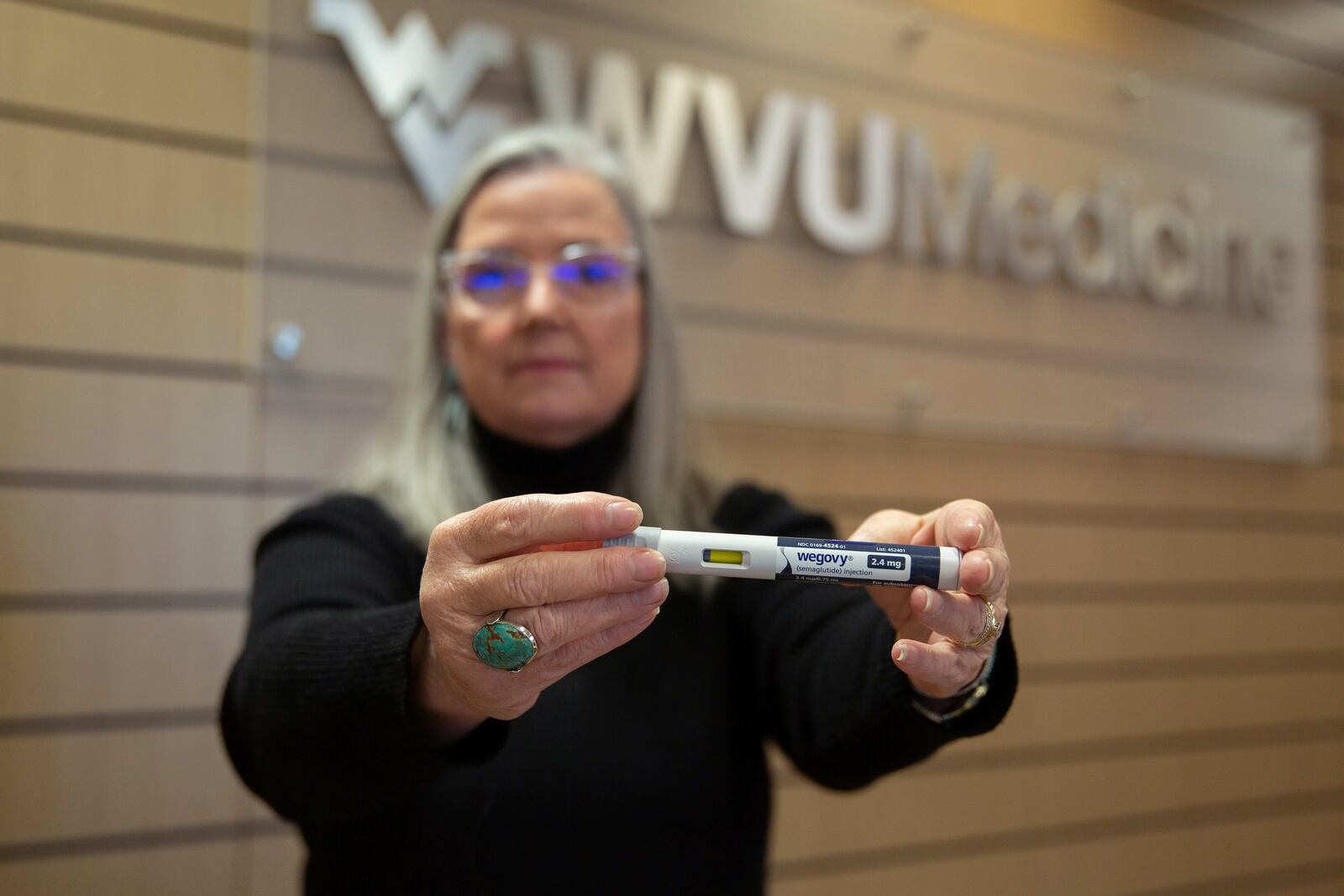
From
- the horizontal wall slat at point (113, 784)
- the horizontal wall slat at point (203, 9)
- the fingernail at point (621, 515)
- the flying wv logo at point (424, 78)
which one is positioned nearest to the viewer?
the fingernail at point (621, 515)

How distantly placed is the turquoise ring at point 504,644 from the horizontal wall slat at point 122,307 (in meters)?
1.14

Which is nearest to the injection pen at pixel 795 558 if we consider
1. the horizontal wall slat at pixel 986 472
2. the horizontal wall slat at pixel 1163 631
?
the horizontal wall slat at pixel 986 472

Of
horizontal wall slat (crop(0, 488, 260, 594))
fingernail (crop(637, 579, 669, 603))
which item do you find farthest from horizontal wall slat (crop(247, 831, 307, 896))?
fingernail (crop(637, 579, 669, 603))

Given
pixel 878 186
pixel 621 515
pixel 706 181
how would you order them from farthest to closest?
1. pixel 878 186
2. pixel 706 181
3. pixel 621 515

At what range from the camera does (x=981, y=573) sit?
647mm

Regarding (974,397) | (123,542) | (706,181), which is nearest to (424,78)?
(706,181)

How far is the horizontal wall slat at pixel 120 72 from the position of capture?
1.46 metres

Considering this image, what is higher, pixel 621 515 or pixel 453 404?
pixel 453 404

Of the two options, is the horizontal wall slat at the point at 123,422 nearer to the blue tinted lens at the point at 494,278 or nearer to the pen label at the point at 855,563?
the blue tinted lens at the point at 494,278

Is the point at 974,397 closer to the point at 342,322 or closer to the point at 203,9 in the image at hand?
the point at 342,322

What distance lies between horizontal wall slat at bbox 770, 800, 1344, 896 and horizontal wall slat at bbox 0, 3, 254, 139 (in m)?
1.71

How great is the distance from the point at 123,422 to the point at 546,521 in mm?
1205

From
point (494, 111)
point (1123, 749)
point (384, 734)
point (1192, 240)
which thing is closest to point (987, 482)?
point (1123, 749)

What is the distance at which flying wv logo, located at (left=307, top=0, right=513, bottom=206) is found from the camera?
1652mm
